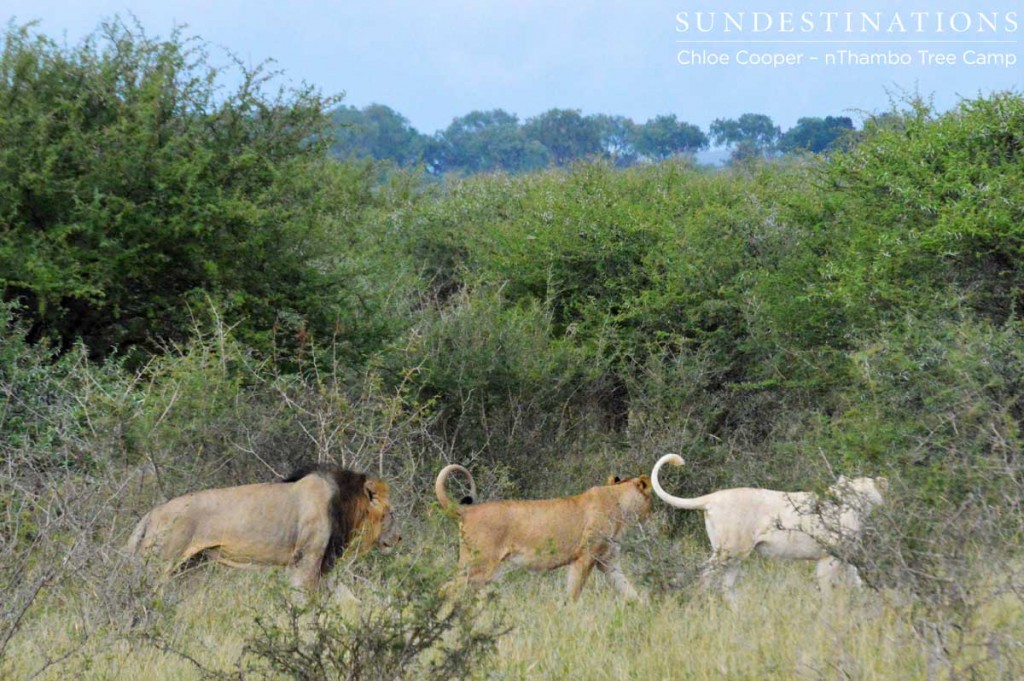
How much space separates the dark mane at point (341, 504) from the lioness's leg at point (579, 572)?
1.49m

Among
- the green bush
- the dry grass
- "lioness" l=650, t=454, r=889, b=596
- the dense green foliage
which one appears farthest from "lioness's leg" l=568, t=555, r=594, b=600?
the dense green foliage

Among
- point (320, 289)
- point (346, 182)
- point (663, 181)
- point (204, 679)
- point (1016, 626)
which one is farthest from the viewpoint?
point (346, 182)

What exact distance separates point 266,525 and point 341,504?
0.49 m

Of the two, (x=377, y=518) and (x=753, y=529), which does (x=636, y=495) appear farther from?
(x=377, y=518)

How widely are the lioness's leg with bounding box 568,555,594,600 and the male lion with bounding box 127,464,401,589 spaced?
1474 millimetres

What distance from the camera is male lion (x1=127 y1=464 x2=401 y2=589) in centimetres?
841

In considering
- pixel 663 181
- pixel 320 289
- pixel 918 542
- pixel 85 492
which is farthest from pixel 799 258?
pixel 85 492

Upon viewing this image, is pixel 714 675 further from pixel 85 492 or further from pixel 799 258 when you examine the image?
pixel 799 258

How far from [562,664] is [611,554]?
2.55 meters

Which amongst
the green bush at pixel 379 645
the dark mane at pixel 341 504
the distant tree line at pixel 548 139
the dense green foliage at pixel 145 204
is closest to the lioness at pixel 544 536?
the dark mane at pixel 341 504

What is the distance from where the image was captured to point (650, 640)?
743 cm

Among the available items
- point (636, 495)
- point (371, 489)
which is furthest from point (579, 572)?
point (371, 489)

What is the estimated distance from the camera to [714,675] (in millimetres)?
6492

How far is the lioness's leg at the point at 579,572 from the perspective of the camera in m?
9.30
